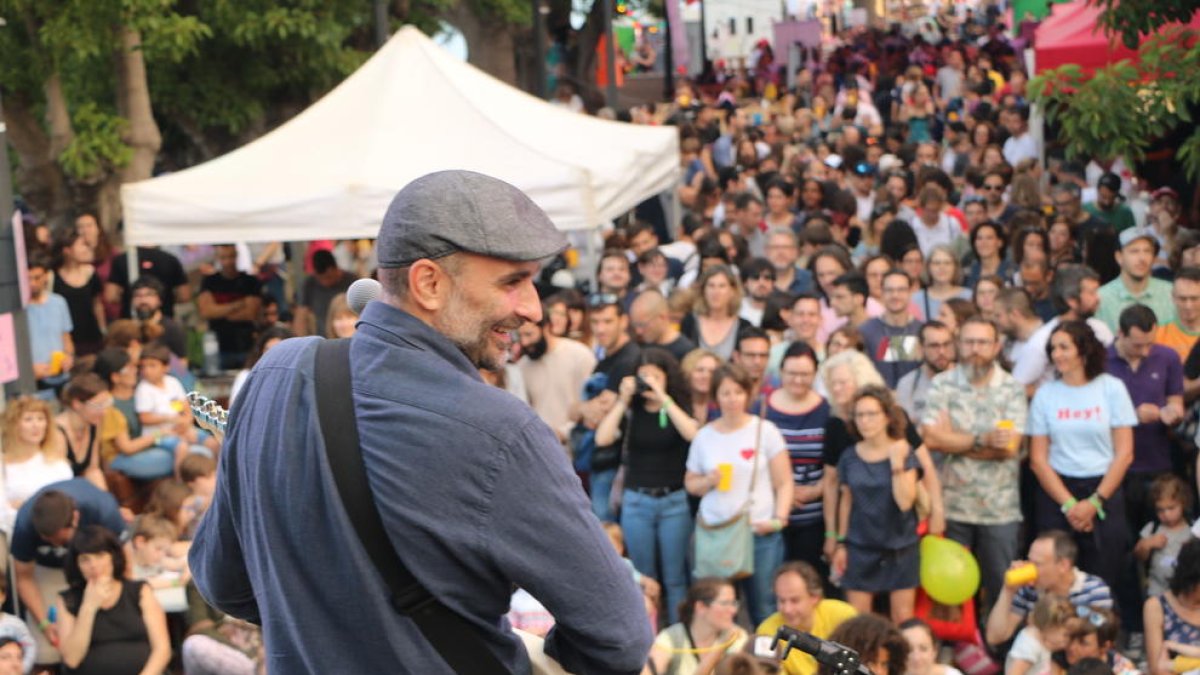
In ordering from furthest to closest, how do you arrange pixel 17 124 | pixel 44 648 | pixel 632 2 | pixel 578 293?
pixel 632 2
pixel 17 124
pixel 578 293
pixel 44 648

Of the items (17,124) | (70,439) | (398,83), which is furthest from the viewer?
(17,124)

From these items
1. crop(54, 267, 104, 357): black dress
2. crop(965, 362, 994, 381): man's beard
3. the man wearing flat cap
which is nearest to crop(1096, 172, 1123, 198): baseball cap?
crop(965, 362, 994, 381): man's beard

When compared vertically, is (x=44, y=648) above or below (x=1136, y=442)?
below

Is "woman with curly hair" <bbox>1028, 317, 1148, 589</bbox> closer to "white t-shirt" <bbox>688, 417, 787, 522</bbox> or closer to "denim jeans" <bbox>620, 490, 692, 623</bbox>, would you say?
"white t-shirt" <bbox>688, 417, 787, 522</bbox>

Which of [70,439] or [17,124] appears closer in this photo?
[70,439]

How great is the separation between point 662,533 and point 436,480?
6183 millimetres

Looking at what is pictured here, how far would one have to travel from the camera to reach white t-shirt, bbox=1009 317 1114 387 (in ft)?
27.8

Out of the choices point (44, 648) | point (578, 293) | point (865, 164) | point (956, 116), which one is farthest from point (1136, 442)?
point (956, 116)

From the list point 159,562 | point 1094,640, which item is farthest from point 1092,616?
point 159,562

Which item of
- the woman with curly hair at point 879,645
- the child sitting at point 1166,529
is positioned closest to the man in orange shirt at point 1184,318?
the child sitting at point 1166,529

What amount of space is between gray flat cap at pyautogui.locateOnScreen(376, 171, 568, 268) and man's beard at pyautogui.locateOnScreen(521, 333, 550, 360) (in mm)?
6927

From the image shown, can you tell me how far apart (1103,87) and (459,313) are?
7.20 metres

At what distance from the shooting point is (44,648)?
7.61 m

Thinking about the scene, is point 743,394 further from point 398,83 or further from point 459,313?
point 459,313
